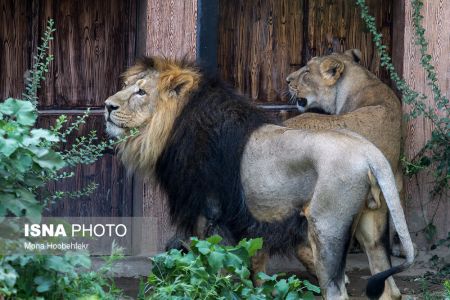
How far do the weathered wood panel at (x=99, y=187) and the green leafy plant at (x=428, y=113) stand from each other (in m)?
2.07

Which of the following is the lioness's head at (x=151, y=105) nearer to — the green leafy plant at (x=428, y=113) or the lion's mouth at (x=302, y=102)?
the green leafy plant at (x=428, y=113)

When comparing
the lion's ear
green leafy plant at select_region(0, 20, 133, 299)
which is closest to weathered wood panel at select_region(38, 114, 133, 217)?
the lion's ear

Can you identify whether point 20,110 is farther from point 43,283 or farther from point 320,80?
point 320,80

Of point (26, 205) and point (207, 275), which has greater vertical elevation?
point (26, 205)

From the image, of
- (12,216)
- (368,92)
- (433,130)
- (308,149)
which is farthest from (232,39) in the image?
(12,216)

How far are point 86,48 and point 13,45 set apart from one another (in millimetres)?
523

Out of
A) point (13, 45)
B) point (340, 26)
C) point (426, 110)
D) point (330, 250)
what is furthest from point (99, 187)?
point (330, 250)

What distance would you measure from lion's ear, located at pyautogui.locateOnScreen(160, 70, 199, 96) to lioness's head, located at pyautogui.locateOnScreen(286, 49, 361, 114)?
1586 millimetres

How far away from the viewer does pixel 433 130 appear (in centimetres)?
754

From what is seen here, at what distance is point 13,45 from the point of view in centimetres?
805

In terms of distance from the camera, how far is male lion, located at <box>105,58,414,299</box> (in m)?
5.85

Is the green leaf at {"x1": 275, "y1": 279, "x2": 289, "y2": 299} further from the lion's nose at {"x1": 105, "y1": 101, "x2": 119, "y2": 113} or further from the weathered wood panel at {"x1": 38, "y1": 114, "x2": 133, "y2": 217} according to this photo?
the weathered wood panel at {"x1": 38, "y1": 114, "x2": 133, "y2": 217}

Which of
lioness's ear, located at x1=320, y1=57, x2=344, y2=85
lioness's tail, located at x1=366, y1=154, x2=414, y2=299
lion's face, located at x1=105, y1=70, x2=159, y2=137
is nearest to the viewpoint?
lioness's tail, located at x1=366, y1=154, x2=414, y2=299

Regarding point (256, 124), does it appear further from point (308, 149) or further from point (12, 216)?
point (12, 216)
